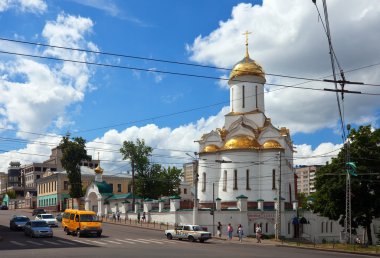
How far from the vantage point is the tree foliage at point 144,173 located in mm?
79312

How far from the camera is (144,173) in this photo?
82.8 m

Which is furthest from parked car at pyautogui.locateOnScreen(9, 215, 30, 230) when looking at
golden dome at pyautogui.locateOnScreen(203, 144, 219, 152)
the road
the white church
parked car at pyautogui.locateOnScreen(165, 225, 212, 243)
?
golden dome at pyautogui.locateOnScreen(203, 144, 219, 152)

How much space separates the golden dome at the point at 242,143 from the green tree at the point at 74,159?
1028 inches

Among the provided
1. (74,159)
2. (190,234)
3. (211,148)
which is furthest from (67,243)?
(74,159)

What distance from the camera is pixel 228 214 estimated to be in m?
51.5

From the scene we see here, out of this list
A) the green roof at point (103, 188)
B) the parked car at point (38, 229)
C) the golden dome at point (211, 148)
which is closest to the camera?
the parked car at point (38, 229)

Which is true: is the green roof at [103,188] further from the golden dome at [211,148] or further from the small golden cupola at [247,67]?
the small golden cupola at [247,67]

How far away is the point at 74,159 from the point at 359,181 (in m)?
45.6

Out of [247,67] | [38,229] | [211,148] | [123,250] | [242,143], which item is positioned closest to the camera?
[123,250]

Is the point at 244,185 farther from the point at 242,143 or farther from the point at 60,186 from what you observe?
the point at 60,186

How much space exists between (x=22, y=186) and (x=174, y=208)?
113438 mm

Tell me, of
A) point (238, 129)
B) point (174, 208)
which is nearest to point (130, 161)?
point (238, 129)

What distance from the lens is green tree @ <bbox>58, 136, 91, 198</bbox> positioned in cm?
7669

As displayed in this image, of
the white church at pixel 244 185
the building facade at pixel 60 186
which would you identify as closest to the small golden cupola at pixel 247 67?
the white church at pixel 244 185
